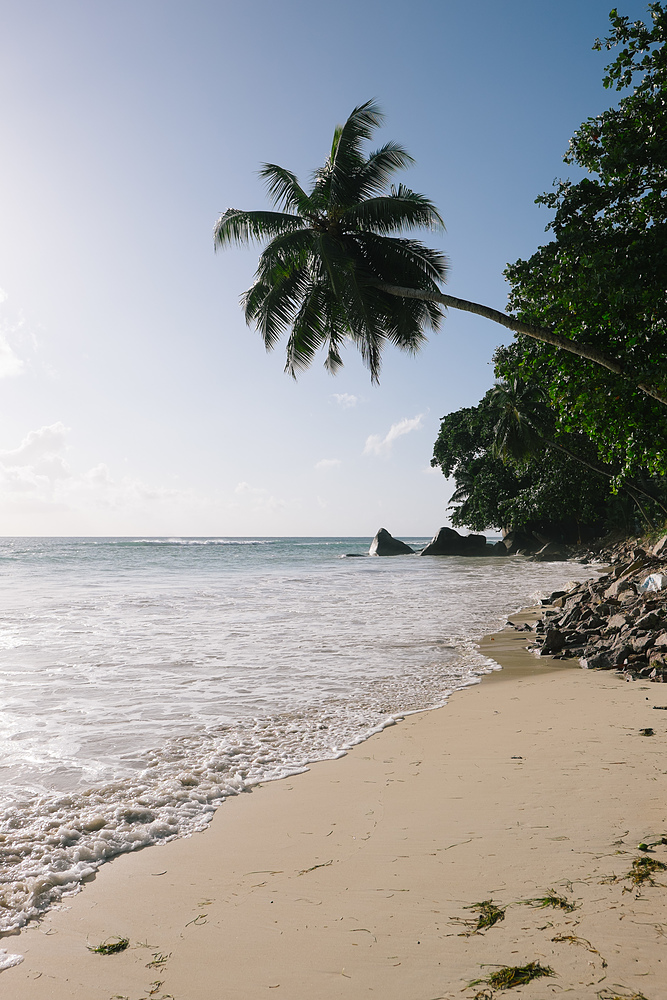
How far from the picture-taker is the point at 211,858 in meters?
3.38

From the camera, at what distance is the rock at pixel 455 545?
45219 millimetres

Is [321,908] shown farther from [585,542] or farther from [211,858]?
[585,542]

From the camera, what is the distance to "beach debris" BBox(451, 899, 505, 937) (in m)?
2.43

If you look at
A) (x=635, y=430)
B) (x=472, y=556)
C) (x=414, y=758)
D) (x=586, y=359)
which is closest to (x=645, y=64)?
(x=586, y=359)

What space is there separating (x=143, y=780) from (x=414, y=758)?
2.07 m

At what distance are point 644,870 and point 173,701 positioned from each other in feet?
16.5

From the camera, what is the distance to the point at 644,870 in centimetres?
275

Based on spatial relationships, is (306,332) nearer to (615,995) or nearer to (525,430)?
(615,995)

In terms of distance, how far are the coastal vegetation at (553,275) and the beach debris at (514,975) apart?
720cm

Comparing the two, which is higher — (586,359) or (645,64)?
(645,64)

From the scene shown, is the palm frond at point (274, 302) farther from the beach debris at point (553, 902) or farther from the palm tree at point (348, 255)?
the beach debris at point (553, 902)

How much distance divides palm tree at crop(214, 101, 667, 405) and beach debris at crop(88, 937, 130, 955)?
12650 mm

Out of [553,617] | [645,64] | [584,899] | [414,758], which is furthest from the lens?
[553,617]

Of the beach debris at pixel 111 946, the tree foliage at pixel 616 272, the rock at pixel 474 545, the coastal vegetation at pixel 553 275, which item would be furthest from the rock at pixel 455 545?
the beach debris at pixel 111 946
